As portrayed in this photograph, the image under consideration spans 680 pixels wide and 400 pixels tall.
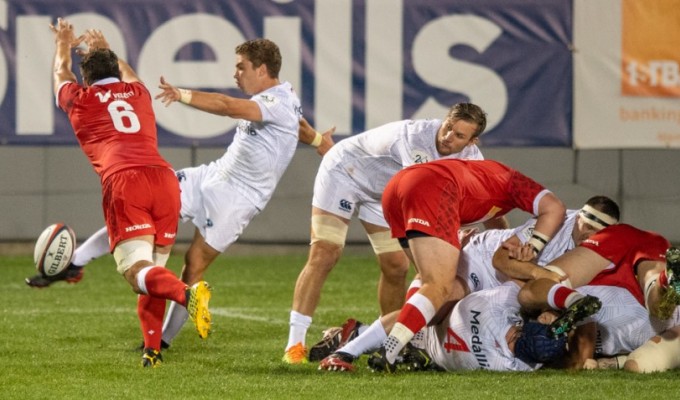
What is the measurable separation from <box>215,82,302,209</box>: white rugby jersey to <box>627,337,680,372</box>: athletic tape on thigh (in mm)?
2549

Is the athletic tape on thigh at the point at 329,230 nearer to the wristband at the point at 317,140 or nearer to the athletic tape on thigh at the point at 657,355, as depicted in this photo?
the wristband at the point at 317,140

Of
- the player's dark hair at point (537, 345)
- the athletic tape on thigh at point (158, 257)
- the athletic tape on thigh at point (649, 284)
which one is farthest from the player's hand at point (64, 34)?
the athletic tape on thigh at point (649, 284)

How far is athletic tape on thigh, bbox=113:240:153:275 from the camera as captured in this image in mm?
7262

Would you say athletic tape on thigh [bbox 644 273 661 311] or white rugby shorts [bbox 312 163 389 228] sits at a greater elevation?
white rugby shorts [bbox 312 163 389 228]

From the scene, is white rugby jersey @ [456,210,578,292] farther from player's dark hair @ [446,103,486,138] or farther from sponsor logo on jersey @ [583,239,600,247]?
player's dark hair @ [446,103,486,138]

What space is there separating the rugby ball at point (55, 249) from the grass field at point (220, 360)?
18.5 inches

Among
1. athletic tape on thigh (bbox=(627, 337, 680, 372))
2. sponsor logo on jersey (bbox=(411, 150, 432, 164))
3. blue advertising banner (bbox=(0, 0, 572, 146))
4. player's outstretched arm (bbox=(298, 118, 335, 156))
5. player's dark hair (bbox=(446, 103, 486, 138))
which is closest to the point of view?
athletic tape on thigh (bbox=(627, 337, 680, 372))

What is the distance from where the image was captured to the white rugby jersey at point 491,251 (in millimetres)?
7414

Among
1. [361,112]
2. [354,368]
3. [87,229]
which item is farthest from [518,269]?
[87,229]

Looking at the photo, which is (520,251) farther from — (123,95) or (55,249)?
(55,249)

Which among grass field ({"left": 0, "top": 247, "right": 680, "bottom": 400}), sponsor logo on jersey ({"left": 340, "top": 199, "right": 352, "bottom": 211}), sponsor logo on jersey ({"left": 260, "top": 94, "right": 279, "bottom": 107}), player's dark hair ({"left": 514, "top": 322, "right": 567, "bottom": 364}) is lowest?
grass field ({"left": 0, "top": 247, "right": 680, "bottom": 400})

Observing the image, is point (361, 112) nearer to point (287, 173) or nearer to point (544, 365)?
point (287, 173)

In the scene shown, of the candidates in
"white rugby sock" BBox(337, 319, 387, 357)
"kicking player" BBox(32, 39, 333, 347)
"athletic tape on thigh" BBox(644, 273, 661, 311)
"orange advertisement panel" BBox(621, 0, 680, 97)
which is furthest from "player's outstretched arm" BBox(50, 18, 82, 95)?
"orange advertisement panel" BBox(621, 0, 680, 97)

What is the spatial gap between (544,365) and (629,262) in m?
0.76
